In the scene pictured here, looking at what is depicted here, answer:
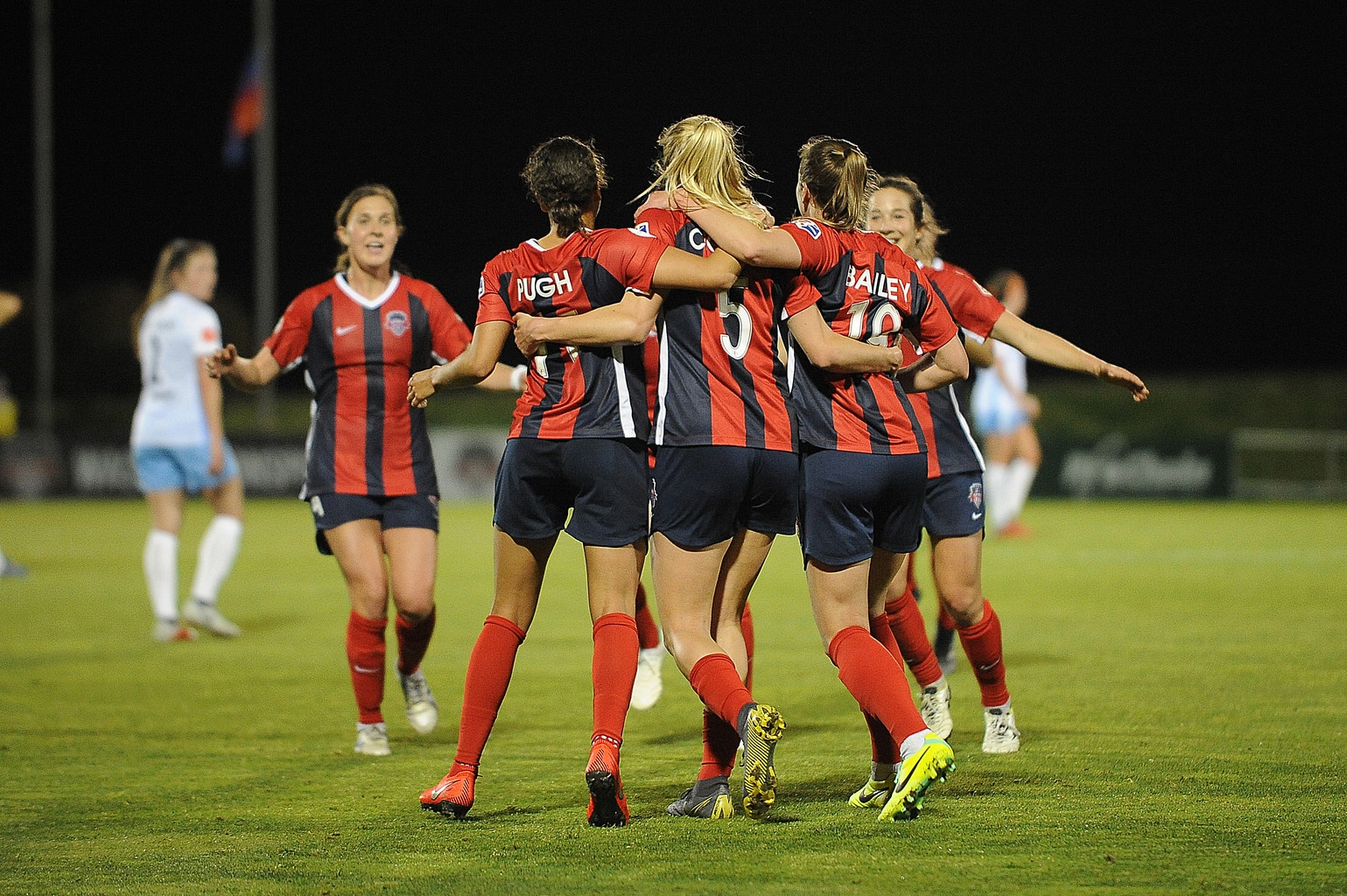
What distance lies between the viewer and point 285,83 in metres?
41.8

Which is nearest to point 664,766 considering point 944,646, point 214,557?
point 944,646

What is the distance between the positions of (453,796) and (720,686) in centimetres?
88

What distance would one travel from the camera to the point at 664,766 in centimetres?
540

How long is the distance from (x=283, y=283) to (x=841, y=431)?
34.4 m

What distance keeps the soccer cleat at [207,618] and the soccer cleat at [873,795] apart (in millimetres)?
5603

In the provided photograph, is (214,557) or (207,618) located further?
(214,557)

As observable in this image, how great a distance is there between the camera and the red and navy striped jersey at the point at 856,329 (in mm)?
4484

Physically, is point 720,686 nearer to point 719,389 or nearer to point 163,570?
point 719,389

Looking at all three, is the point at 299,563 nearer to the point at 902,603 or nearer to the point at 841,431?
the point at 902,603

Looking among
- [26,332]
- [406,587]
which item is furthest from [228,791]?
[26,332]

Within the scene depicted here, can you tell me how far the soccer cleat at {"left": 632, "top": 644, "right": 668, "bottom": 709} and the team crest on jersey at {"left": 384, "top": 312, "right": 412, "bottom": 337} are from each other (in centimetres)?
178

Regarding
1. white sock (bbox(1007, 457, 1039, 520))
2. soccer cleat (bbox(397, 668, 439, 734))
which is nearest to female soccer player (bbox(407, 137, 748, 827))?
soccer cleat (bbox(397, 668, 439, 734))

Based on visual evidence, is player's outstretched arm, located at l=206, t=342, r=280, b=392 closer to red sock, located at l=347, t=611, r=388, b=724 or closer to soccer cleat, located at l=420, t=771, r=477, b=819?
red sock, located at l=347, t=611, r=388, b=724

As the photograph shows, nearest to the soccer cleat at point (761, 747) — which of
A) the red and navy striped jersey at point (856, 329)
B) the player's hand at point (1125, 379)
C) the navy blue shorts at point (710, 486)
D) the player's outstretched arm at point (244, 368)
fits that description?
the navy blue shorts at point (710, 486)
